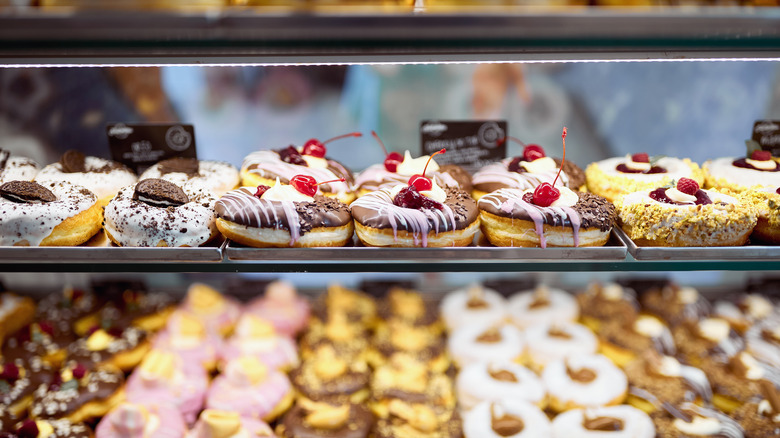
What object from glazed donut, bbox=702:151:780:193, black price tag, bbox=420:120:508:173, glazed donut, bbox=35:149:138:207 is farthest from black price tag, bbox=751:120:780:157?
glazed donut, bbox=35:149:138:207

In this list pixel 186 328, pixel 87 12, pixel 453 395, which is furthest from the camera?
pixel 186 328

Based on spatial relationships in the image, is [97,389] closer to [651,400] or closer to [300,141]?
[300,141]

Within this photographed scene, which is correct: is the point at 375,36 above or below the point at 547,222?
above

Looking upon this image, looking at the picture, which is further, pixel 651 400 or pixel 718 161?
pixel 651 400

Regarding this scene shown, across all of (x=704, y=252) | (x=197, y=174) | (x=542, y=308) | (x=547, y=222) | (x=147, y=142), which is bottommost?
(x=542, y=308)

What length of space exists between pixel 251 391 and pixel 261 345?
0.36 meters

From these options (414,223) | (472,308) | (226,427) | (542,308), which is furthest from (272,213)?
(542,308)

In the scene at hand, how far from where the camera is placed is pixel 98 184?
84.6 inches

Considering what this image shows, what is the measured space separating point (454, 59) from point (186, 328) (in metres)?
2.11

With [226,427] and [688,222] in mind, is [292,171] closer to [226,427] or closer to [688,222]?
[226,427]

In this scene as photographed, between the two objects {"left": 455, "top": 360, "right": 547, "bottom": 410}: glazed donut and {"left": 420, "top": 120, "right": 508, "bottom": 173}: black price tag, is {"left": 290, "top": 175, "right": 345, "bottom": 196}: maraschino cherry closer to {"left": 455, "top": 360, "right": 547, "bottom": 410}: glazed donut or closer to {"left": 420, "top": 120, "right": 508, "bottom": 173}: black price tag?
{"left": 420, "top": 120, "right": 508, "bottom": 173}: black price tag

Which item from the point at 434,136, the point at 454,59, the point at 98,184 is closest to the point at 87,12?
the point at 98,184

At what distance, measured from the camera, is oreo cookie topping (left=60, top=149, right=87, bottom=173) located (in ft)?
7.32

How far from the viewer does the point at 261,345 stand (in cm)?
298
